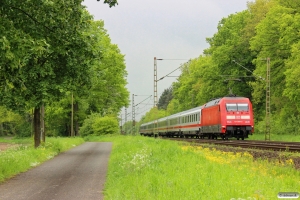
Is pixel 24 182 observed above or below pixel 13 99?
below

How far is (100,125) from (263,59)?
23.1 metres

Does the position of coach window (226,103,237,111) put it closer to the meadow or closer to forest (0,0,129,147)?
forest (0,0,129,147)

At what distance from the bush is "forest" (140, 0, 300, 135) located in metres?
4.94

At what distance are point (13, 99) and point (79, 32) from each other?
25.3ft

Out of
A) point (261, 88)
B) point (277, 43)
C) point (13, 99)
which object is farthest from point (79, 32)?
point (261, 88)

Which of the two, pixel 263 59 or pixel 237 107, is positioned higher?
pixel 263 59

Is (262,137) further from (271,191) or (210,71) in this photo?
(271,191)

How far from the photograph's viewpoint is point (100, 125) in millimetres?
57125

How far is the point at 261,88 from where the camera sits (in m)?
53.2

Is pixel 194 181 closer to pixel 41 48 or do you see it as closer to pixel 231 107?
pixel 41 48

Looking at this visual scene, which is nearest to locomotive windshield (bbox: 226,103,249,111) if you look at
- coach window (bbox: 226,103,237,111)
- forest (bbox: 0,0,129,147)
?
coach window (bbox: 226,103,237,111)

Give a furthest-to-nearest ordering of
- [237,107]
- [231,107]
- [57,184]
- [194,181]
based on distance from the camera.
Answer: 1. [237,107]
2. [231,107]
3. [57,184]
4. [194,181]

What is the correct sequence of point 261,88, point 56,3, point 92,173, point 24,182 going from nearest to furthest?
point 24,182
point 56,3
point 92,173
point 261,88

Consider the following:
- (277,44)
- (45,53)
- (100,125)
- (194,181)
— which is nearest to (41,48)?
(45,53)
